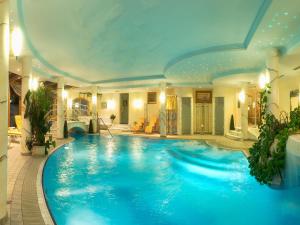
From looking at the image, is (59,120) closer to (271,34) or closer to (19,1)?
(19,1)

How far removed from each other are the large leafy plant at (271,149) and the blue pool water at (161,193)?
1.58ft

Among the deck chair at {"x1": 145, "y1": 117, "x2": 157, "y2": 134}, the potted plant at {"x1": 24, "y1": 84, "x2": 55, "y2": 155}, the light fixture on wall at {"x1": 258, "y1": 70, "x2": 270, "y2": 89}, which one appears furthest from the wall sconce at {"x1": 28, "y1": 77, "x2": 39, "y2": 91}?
the deck chair at {"x1": 145, "y1": 117, "x2": 157, "y2": 134}

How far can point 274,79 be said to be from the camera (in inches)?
278

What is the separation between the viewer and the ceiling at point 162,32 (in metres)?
4.92

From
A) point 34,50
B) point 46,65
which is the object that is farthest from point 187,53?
point 46,65

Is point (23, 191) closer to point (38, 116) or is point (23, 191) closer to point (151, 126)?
point (38, 116)

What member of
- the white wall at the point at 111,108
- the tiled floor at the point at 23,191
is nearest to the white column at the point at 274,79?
the tiled floor at the point at 23,191

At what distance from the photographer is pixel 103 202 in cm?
505

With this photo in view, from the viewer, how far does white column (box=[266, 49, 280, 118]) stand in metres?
7.10

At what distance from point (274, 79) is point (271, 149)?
2447mm

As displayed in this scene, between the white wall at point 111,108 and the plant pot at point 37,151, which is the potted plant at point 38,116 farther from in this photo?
the white wall at point 111,108

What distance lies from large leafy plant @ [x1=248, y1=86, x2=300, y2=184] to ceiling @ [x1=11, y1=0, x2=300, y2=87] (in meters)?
2.14

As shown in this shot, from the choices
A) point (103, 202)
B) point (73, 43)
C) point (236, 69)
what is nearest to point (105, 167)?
point (103, 202)

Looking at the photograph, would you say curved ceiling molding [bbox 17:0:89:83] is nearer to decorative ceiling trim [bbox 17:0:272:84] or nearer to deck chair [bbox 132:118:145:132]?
decorative ceiling trim [bbox 17:0:272:84]
